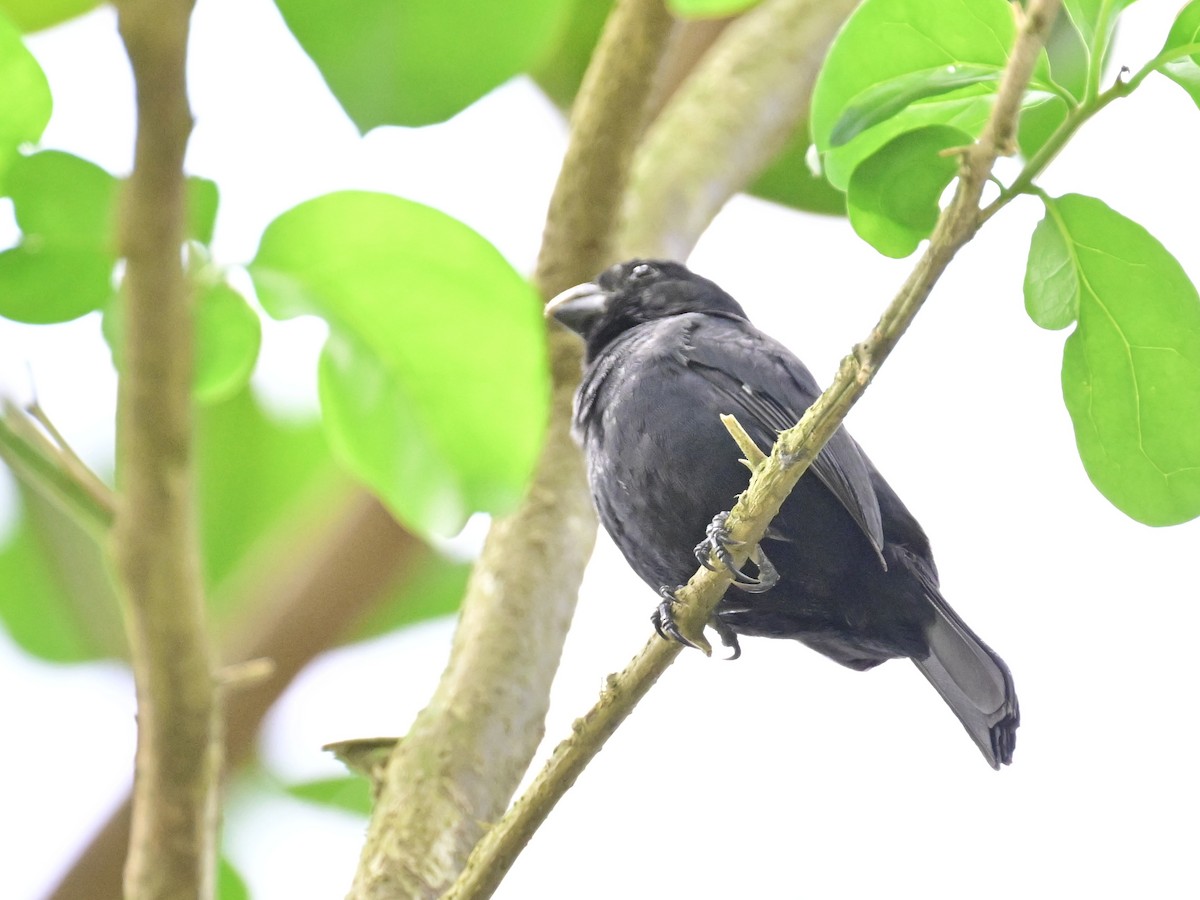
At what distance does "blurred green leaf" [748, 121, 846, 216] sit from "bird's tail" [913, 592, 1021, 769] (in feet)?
5.94

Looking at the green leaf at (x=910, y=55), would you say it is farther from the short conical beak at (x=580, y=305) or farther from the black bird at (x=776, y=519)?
the short conical beak at (x=580, y=305)

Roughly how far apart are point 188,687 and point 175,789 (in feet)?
0.53

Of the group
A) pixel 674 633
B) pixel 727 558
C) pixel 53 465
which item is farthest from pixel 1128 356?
pixel 53 465

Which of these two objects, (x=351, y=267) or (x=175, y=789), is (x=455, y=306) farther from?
(x=175, y=789)

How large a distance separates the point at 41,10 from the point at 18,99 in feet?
4.28

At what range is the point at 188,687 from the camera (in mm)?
1548

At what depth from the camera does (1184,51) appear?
5.11 ft

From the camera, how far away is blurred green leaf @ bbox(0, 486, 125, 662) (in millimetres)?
2969

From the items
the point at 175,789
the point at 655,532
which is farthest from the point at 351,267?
the point at 655,532

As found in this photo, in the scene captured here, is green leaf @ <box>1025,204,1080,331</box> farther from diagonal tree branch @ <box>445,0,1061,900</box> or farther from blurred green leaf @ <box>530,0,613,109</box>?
blurred green leaf @ <box>530,0,613,109</box>

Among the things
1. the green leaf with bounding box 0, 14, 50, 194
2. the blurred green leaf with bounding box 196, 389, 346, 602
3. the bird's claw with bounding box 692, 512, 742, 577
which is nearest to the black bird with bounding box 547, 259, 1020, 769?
the bird's claw with bounding box 692, 512, 742, 577

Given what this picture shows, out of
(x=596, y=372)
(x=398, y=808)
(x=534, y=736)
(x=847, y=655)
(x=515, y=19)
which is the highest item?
(x=596, y=372)

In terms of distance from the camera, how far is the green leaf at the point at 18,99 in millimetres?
1719

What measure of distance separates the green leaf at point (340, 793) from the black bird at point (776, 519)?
0.80m
